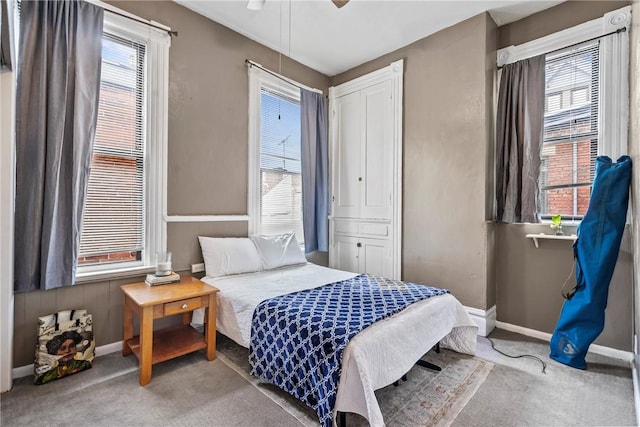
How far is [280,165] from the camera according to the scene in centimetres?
376

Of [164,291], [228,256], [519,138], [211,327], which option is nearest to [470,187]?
[519,138]

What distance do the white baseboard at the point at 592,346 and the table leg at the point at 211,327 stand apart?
9.13ft

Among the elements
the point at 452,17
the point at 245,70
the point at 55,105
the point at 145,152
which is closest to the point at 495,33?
the point at 452,17

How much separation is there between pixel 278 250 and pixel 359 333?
5.80ft

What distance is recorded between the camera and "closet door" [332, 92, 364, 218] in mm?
4023

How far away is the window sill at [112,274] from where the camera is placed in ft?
7.70

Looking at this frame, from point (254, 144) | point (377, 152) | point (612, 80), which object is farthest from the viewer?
point (377, 152)

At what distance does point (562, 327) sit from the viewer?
2422 millimetres

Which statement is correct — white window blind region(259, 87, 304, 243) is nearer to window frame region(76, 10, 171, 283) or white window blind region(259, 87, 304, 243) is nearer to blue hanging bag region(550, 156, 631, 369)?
window frame region(76, 10, 171, 283)

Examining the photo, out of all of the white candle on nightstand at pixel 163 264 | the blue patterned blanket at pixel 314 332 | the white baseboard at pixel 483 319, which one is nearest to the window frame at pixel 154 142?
the white candle on nightstand at pixel 163 264

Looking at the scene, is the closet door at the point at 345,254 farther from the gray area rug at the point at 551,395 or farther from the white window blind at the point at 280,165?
the gray area rug at the point at 551,395

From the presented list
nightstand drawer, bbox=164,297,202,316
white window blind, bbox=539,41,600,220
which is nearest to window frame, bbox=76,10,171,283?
nightstand drawer, bbox=164,297,202,316

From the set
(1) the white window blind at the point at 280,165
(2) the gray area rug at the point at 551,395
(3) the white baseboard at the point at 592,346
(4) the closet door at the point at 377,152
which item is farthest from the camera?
(4) the closet door at the point at 377,152

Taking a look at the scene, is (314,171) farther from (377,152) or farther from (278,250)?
(278,250)
